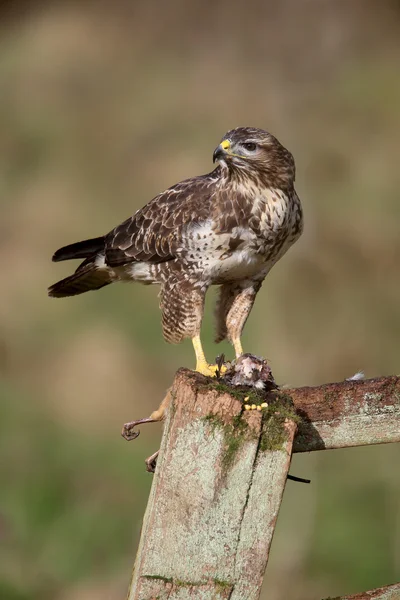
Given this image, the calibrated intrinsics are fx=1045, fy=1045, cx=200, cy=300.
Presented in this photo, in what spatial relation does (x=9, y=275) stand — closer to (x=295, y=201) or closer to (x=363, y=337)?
(x=363, y=337)

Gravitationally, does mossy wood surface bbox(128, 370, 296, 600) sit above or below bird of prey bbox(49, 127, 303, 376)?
below

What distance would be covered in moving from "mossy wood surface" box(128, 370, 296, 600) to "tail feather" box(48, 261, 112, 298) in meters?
2.66

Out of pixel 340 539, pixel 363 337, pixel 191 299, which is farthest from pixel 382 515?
pixel 191 299

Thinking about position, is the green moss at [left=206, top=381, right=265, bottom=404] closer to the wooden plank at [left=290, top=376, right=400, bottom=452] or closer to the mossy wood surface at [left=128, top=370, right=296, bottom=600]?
the mossy wood surface at [left=128, top=370, right=296, bottom=600]

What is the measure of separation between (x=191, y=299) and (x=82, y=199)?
243 inches

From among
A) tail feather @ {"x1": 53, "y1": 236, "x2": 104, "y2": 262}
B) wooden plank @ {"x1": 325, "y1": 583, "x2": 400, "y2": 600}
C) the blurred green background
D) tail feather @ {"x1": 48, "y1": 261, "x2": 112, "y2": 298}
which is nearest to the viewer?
wooden plank @ {"x1": 325, "y1": 583, "x2": 400, "y2": 600}

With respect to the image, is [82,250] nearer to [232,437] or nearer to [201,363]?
[201,363]

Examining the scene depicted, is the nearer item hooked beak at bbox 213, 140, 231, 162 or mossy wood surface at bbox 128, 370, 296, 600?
mossy wood surface at bbox 128, 370, 296, 600

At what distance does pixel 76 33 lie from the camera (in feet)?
44.6

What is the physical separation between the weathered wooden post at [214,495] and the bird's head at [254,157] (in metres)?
1.93

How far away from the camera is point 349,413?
2.33 meters

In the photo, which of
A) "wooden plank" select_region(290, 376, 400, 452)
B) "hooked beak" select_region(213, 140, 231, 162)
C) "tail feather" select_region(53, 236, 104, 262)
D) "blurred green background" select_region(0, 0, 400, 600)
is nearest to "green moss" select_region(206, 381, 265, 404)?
"wooden plank" select_region(290, 376, 400, 452)

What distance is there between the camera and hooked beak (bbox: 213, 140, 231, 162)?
12.8 ft

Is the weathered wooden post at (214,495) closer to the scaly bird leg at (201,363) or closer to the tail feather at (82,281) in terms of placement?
the scaly bird leg at (201,363)
